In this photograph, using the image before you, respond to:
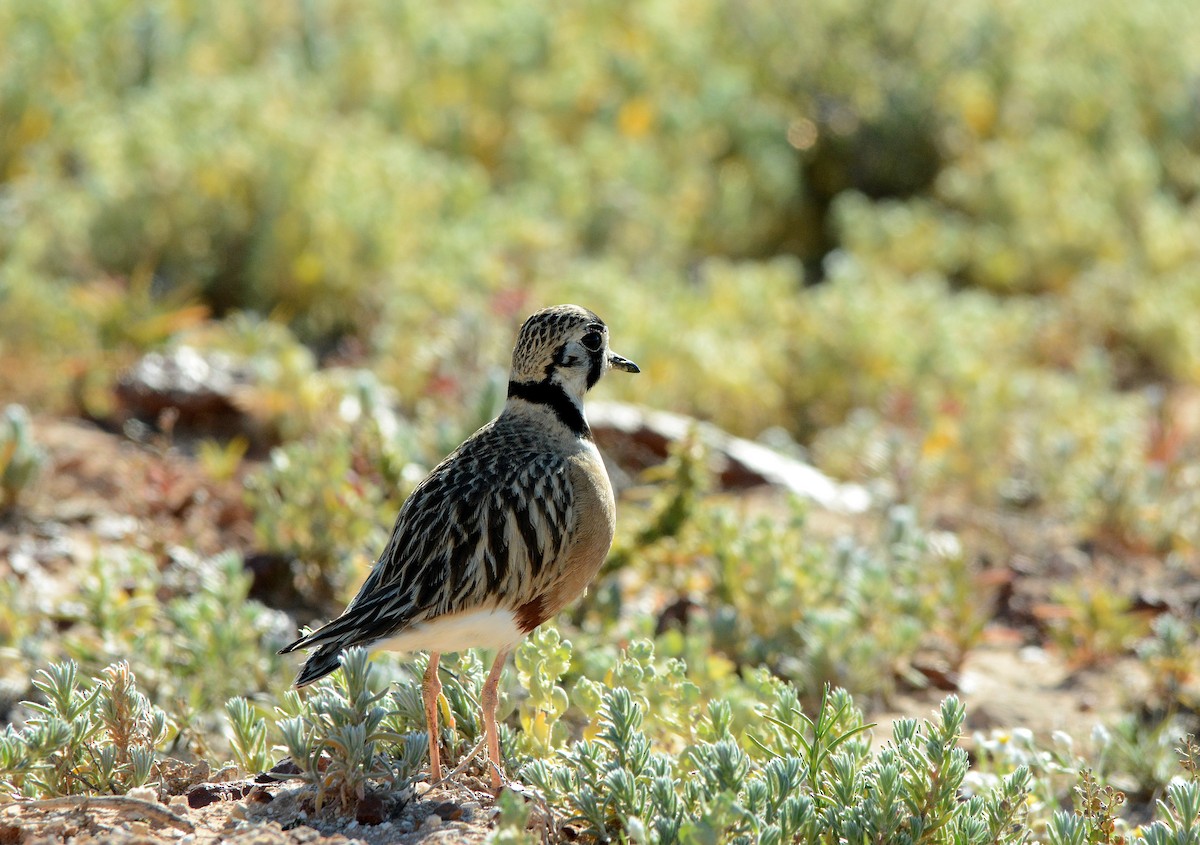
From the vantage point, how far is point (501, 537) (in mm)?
4109

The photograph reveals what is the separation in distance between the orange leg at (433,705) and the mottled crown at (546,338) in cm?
103

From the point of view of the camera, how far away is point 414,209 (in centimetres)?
939

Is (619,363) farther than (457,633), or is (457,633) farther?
(619,363)

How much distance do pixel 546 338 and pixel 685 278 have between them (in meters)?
5.86

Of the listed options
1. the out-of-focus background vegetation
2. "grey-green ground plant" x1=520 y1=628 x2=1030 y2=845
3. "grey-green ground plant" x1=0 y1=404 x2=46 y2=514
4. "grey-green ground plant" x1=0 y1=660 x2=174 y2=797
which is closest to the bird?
"grey-green ground plant" x1=520 y1=628 x2=1030 y2=845

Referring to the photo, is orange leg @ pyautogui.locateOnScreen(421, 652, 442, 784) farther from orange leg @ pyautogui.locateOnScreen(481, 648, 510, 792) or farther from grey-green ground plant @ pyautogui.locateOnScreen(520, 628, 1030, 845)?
grey-green ground plant @ pyautogui.locateOnScreen(520, 628, 1030, 845)

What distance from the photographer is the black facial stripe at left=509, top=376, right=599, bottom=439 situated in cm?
455

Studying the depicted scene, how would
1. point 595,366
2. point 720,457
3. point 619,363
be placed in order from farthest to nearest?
point 720,457, point 619,363, point 595,366

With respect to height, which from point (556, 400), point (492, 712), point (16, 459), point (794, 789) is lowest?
point (794, 789)

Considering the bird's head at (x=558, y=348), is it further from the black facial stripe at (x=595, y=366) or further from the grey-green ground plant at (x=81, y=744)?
the grey-green ground plant at (x=81, y=744)

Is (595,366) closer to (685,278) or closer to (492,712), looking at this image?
(492,712)

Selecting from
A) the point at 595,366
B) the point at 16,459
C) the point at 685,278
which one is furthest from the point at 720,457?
the point at 16,459

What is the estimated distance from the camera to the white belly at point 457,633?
3895 millimetres

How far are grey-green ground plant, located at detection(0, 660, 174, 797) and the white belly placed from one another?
682 mm
